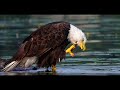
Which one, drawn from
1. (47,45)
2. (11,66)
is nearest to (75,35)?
(47,45)

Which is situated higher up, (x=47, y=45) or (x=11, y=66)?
(x=47, y=45)

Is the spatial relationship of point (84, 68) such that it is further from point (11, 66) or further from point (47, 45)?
point (11, 66)

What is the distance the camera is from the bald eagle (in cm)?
1023

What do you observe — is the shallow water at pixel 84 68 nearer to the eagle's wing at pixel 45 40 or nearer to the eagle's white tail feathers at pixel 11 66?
the eagle's white tail feathers at pixel 11 66

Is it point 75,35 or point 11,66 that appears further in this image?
point 75,35

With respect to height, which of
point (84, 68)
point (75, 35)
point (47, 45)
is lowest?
point (84, 68)

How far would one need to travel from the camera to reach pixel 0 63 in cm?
1044

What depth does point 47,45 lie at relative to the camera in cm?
1033

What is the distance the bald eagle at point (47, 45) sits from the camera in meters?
10.2

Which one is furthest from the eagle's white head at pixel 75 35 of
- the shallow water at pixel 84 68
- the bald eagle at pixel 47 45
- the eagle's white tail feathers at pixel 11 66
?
the eagle's white tail feathers at pixel 11 66

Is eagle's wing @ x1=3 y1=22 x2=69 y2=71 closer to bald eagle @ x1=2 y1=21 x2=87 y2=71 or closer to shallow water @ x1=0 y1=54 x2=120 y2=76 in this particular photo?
bald eagle @ x1=2 y1=21 x2=87 y2=71
